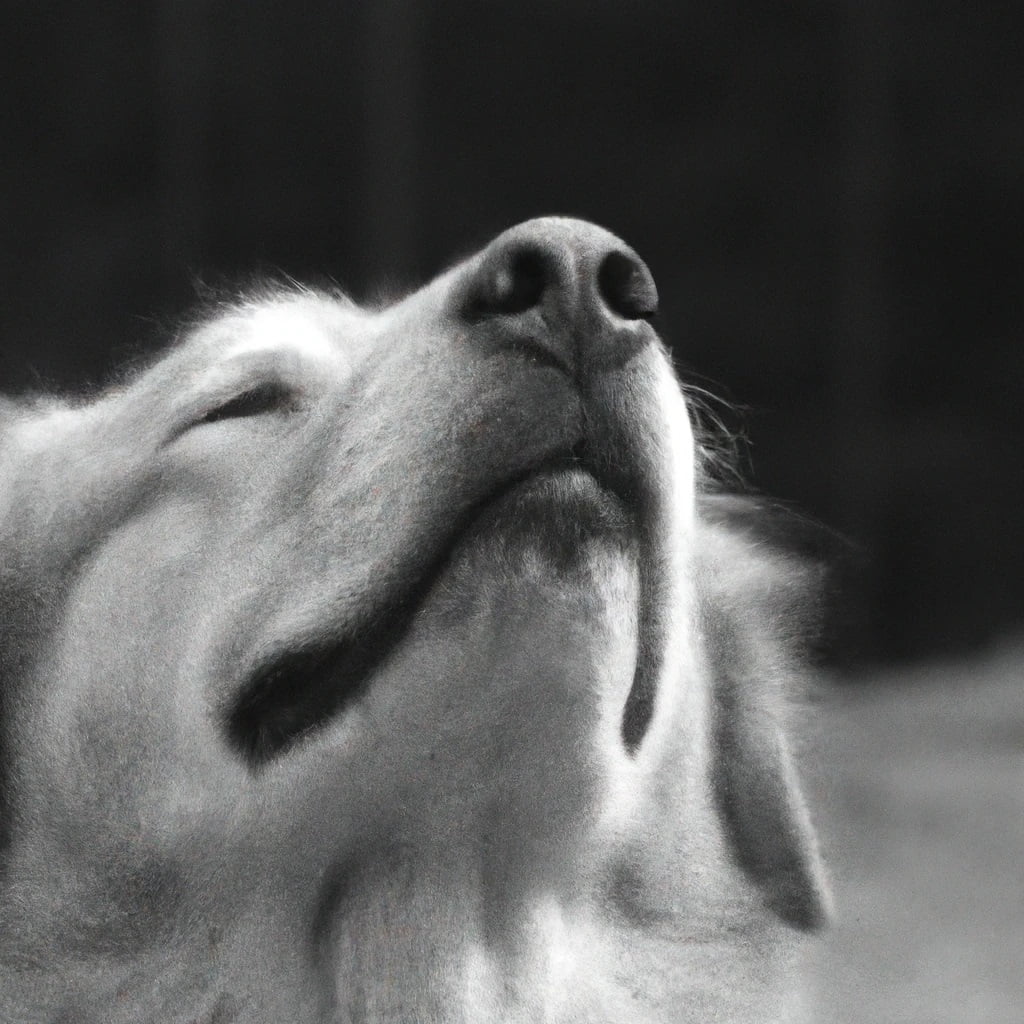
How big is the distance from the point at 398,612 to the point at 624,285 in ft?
1.66

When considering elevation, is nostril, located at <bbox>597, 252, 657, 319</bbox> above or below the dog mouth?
above

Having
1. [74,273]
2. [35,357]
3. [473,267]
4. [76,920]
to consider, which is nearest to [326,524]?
[473,267]

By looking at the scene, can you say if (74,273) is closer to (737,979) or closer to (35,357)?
(35,357)

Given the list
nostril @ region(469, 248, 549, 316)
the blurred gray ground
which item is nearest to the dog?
nostril @ region(469, 248, 549, 316)

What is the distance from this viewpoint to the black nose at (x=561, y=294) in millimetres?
1936

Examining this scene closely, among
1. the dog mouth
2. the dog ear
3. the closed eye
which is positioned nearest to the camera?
the dog mouth

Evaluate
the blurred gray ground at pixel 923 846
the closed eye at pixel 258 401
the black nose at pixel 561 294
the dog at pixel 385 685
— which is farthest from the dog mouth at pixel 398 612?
the blurred gray ground at pixel 923 846

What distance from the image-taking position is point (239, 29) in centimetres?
481

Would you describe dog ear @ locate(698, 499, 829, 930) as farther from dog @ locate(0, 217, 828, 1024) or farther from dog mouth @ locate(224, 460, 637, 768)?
dog mouth @ locate(224, 460, 637, 768)

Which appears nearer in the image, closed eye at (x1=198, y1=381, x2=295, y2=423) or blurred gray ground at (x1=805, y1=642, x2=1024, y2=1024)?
closed eye at (x1=198, y1=381, x2=295, y2=423)

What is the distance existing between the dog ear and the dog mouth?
610 mm

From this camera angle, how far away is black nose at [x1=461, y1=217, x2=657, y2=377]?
1.94 meters

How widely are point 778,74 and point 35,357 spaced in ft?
10.7

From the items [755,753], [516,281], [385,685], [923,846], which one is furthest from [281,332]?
[923,846]
